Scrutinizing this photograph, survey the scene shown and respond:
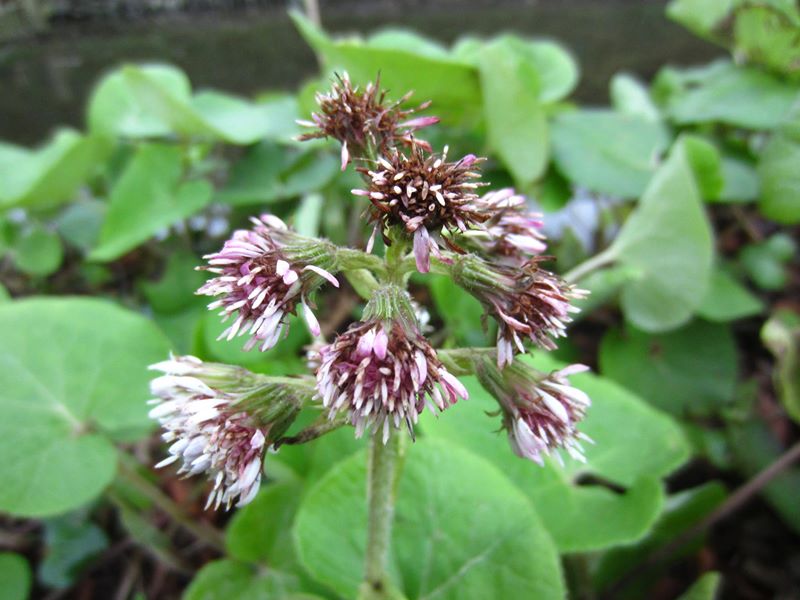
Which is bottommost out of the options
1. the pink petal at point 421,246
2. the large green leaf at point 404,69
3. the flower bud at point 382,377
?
the large green leaf at point 404,69

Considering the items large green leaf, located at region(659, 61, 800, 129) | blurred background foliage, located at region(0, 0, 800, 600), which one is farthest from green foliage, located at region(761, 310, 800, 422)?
large green leaf, located at region(659, 61, 800, 129)

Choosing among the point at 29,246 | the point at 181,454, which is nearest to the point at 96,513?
the point at 29,246

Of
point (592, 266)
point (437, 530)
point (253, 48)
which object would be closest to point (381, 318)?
point (437, 530)

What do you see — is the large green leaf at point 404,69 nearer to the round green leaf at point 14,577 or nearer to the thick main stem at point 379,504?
the thick main stem at point 379,504

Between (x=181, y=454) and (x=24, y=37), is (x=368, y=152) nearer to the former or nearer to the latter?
(x=181, y=454)

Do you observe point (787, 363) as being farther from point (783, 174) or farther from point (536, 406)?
point (536, 406)

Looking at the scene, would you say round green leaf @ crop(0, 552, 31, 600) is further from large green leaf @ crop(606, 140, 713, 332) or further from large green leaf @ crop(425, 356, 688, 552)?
large green leaf @ crop(606, 140, 713, 332)

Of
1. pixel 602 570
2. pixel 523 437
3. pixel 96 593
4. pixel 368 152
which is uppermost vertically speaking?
pixel 368 152

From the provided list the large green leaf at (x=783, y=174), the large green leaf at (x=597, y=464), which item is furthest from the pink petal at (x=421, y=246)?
the large green leaf at (x=783, y=174)
